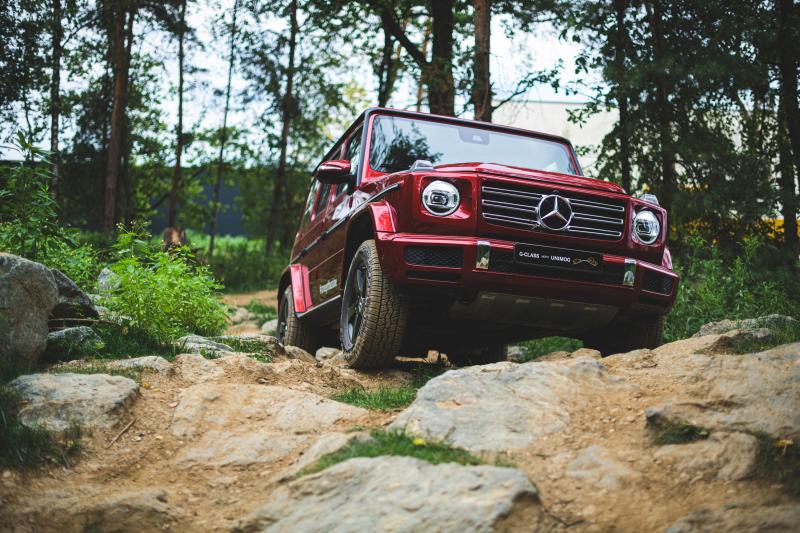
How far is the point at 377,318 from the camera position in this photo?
527 cm

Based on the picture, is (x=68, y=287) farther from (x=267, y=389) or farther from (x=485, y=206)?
(x=485, y=206)

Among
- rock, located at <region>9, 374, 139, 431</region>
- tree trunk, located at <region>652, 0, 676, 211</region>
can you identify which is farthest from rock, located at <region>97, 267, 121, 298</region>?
tree trunk, located at <region>652, 0, 676, 211</region>

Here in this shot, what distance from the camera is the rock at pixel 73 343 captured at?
5223 mm

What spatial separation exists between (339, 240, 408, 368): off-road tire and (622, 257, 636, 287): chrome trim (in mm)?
1444

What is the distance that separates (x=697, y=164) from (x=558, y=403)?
829 cm

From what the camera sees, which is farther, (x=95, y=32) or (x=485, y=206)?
(x=95, y=32)

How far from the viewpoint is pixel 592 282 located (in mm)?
5176

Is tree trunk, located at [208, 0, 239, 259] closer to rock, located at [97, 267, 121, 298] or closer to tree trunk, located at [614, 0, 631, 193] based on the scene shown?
tree trunk, located at [614, 0, 631, 193]

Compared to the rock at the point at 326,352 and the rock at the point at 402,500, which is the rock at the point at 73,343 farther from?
the rock at the point at 326,352

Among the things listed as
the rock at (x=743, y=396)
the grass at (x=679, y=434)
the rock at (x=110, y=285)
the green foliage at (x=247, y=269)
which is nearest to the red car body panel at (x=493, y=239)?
the rock at (x=743, y=396)

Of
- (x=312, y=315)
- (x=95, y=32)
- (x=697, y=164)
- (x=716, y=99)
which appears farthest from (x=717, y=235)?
(x=95, y=32)

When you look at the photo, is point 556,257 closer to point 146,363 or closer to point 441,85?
point 146,363

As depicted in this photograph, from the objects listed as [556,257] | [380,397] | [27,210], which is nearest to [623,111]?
[556,257]

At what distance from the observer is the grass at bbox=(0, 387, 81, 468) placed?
3719 mm
